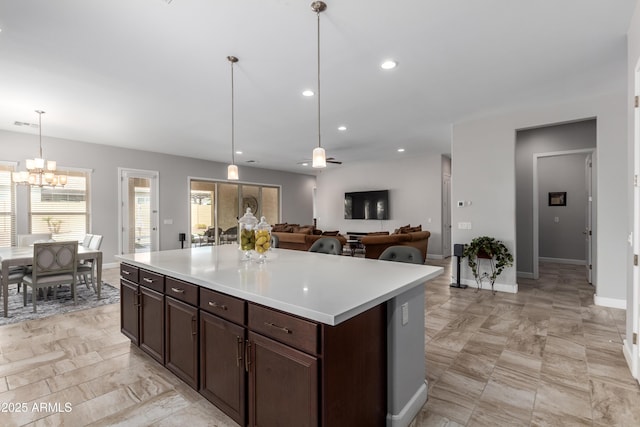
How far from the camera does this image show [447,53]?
2.95m

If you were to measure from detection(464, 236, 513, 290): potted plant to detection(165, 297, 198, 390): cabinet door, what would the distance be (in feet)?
14.2

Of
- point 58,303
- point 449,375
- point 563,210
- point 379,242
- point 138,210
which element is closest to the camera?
point 449,375

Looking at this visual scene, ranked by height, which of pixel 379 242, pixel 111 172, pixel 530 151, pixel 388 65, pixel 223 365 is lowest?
pixel 223 365

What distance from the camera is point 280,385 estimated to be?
146 centimetres

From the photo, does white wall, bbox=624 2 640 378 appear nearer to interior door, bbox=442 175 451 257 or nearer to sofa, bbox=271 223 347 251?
sofa, bbox=271 223 347 251

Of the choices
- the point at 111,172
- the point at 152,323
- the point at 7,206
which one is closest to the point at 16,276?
the point at 7,206

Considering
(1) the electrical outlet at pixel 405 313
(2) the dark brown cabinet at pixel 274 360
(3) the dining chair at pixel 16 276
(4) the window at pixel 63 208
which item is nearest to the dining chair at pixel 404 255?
(1) the electrical outlet at pixel 405 313

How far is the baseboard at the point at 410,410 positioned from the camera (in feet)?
5.66

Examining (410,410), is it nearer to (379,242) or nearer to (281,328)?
(281,328)

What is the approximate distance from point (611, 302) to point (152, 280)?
5434 millimetres

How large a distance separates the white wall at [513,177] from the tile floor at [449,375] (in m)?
0.74

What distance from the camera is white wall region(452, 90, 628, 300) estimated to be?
3.96 meters

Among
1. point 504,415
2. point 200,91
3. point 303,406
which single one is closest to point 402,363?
point 303,406

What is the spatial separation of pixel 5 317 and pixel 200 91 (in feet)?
12.0
